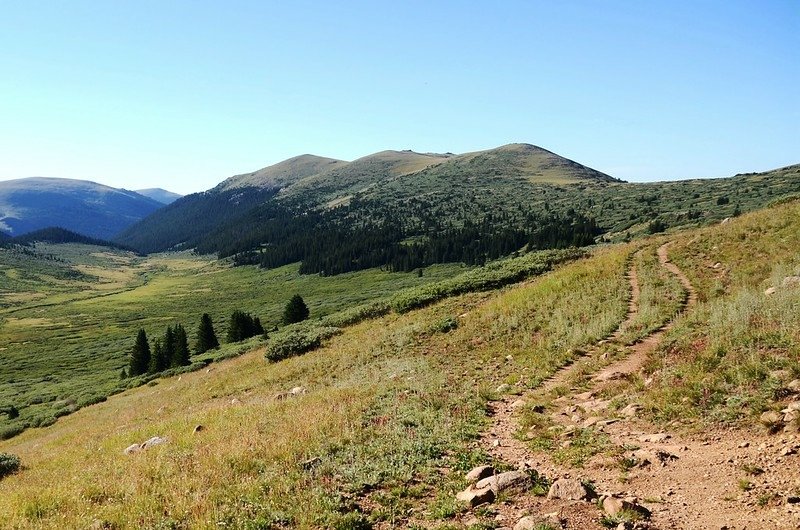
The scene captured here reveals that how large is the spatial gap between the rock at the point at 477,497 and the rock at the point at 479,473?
0.58 metres

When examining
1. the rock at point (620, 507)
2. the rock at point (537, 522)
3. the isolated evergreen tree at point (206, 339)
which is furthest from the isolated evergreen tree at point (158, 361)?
the rock at point (620, 507)

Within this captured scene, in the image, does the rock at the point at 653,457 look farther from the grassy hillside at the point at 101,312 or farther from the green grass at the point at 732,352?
the grassy hillside at the point at 101,312

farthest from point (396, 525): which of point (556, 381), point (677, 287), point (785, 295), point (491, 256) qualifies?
point (491, 256)

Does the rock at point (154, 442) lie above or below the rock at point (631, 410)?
below

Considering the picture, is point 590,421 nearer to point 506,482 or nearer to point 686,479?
point 686,479

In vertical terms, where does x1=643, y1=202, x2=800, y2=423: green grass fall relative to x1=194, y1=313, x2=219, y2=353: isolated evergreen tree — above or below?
above

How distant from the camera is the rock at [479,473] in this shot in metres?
8.31

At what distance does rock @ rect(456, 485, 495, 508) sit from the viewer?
7492 mm

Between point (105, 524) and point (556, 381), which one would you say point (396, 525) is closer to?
point (105, 524)

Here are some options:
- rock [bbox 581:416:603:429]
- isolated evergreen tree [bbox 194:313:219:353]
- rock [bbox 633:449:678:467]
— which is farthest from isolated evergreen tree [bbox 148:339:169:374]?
rock [bbox 633:449:678:467]

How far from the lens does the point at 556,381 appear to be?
45.1 feet

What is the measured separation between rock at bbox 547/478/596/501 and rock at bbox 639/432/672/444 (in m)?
2.38

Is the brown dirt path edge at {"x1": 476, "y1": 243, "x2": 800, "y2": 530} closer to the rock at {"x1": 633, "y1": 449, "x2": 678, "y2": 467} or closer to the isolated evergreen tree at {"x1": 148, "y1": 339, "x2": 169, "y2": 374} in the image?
the rock at {"x1": 633, "y1": 449, "x2": 678, "y2": 467}

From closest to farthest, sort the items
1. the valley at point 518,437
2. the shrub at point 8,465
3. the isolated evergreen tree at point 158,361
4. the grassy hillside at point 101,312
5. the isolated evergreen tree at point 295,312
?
the valley at point 518,437 → the shrub at point 8,465 → the grassy hillside at point 101,312 → the isolated evergreen tree at point 158,361 → the isolated evergreen tree at point 295,312
